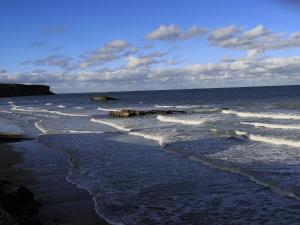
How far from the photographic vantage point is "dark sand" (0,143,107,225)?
920cm

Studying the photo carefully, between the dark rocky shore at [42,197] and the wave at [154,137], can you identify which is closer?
the dark rocky shore at [42,197]

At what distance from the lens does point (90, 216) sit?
30.4 ft

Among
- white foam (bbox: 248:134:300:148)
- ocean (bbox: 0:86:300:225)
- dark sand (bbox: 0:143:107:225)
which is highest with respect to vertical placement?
white foam (bbox: 248:134:300:148)

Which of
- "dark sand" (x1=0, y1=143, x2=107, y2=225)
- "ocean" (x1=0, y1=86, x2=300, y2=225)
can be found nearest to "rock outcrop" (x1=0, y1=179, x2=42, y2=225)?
"dark sand" (x1=0, y1=143, x2=107, y2=225)

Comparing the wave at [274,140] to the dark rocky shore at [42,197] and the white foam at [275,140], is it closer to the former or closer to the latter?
the white foam at [275,140]

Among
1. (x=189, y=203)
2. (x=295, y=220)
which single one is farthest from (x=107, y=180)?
(x=295, y=220)

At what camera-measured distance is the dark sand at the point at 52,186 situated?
30.2ft

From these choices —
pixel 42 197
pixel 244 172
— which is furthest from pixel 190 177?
pixel 42 197

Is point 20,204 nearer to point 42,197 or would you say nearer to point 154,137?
point 42,197

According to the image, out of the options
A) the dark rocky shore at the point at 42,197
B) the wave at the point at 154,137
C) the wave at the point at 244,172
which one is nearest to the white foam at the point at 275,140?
the wave at the point at 154,137

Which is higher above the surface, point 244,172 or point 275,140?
point 275,140

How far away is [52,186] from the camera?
12047 mm

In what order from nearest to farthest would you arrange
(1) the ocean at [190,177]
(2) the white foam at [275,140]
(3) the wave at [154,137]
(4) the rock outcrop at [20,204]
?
(4) the rock outcrop at [20,204] < (1) the ocean at [190,177] < (2) the white foam at [275,140] < (3) the wave at [154,137]

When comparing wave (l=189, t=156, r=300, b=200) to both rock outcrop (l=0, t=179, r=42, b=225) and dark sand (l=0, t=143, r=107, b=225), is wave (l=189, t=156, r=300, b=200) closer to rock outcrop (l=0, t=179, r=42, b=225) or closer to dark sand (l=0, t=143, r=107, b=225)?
dark sand (l=0, t=143, r=107, b=225)
